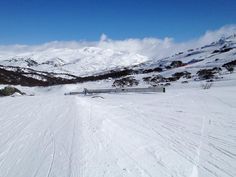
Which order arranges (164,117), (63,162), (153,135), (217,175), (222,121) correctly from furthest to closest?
(164,117)
(222,121)
(153,135)
(63,162)
(217,175)

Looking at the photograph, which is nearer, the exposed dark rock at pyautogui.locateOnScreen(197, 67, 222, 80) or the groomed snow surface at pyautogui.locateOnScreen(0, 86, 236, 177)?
the groomed snow surface at pyautogui.locateOnScreen(0, 86, 236, 177)

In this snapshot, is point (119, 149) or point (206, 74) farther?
point (206, 74)

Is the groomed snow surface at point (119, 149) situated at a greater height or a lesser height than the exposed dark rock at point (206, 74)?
lesser

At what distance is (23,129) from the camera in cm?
1329

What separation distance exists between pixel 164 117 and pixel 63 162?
9.50m

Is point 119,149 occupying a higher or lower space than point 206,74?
lower

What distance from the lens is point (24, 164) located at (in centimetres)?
803

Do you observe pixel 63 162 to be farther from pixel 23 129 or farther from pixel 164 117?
pixel 164 117

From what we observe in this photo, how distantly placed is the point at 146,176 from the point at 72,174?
1.74 m

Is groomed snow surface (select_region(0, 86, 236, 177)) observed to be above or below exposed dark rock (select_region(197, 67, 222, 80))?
below

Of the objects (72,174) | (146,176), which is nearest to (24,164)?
(72,174)

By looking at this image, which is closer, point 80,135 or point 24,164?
point 24,164

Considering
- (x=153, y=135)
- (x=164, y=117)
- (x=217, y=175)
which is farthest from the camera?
(x=164, y=117)

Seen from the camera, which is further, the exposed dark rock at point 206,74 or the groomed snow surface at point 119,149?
the exposed dark rock at point 206,74
